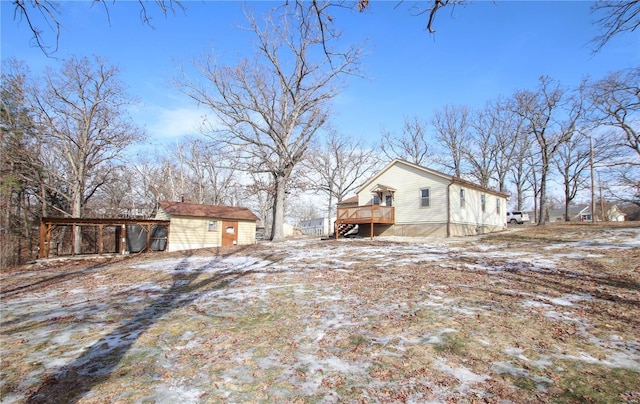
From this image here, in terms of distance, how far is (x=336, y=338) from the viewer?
474 centimetres

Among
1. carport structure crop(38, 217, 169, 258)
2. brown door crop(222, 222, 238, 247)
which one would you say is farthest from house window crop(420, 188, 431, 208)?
carport structure crop(38, 217, 169, 258)

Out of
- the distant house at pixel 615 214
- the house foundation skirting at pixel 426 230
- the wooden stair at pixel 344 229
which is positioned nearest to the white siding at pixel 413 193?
the house foundation skirting at pixel 426 230

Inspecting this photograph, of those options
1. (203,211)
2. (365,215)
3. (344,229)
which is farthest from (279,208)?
(203,211)

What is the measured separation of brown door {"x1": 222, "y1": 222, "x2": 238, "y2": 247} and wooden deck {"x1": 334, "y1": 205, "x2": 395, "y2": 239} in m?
8.06

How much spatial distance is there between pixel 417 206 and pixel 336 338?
19439 millimetres

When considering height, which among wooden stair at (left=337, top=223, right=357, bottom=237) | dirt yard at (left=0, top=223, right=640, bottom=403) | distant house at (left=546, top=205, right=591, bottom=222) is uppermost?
distant house at (left=546, top=205, right=591, bottom=222)

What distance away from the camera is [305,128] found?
73.8 feet

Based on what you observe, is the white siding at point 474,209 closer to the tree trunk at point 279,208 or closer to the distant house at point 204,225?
the tree trunk at point 279,208

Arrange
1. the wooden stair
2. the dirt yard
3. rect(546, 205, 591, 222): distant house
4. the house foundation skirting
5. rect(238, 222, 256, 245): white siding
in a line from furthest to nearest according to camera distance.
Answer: rect(546, 205, 591, 222): distant house, rect(238, 222, 256, 245): white siding, the wooden stair, the house foundation skirting, the dirt yard

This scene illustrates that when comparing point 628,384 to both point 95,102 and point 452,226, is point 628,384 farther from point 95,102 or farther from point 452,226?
point 95,102

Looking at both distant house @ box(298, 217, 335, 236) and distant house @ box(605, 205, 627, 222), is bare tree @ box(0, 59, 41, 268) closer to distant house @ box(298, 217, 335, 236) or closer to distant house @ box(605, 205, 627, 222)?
distant house @ box(298, 217, 335, 236)

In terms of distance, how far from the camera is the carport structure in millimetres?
16562

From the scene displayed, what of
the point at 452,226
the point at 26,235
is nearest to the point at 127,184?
the point at 26,235

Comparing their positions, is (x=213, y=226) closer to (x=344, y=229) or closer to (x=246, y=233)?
(x=246, y=233)
